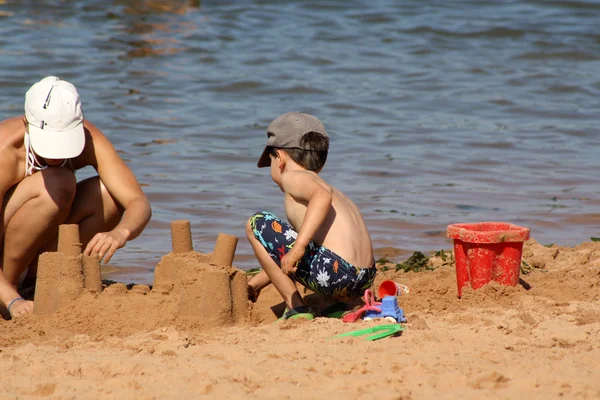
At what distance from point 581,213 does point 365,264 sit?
3070 millimetres

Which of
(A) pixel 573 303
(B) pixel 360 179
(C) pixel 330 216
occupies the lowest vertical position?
(B) pixel 360 179

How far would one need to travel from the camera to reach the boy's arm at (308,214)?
3.56 meters

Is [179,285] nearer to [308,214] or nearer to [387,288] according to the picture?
[308,214]

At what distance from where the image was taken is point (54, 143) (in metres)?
3.93

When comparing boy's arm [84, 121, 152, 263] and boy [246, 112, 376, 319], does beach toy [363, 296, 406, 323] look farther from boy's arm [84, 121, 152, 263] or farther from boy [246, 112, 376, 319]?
boy's arm [84, 121, 152, 263]

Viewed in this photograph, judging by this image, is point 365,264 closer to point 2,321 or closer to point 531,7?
point 2,321

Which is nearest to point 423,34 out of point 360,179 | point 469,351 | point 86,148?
point 360,179

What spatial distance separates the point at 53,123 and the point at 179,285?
94 centimetres

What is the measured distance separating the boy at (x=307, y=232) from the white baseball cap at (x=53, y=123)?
0.91 meters

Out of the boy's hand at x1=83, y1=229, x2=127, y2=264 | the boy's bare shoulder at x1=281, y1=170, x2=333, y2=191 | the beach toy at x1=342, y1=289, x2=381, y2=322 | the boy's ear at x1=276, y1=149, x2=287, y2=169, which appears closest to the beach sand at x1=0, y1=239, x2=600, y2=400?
the beach toy at x1=342, y1=289, x2=381, y2=322

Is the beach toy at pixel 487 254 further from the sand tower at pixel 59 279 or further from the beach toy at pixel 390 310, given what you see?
the sand tower at pixel 59 279

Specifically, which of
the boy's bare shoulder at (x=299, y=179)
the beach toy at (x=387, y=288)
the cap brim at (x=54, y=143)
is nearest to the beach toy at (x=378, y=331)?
the beach toy at (x=387, y=288)

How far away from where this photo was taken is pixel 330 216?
376 cm

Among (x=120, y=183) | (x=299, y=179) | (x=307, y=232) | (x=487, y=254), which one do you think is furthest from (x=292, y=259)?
(x=120, y=183)
